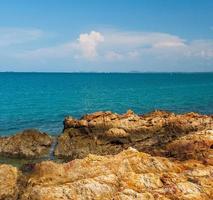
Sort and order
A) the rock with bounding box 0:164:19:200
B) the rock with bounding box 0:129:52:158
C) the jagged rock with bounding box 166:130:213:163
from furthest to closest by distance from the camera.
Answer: the rock with bounding box 0:129:52:158
the jagged rock with bounding box 166:130:213:163
the rock with bounding box 0:164:19:200

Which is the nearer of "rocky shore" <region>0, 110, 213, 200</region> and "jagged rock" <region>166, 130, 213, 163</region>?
"rocky shore" <region>0, 110, 213, 200</region>

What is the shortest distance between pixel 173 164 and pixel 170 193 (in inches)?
112

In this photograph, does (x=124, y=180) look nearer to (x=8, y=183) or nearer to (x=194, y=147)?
(x=194, y=147)

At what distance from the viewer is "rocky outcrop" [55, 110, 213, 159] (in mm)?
43406

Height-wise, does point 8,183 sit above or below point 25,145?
above

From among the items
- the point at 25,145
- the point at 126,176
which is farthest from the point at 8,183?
the point at 25,145

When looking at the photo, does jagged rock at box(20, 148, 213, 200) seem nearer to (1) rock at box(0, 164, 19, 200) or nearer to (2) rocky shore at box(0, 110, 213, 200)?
(2) rocky shore at box(0, 110, 213, 200)

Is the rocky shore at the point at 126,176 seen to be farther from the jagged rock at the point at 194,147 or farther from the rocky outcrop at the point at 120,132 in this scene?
the rocky outcrop at the point at 120,132

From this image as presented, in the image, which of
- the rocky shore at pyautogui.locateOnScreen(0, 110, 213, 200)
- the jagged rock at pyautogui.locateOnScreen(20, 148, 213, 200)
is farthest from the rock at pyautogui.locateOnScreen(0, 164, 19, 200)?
the jagged rock at pyautogui.locateOnScreen(20, 148, 213, 200)

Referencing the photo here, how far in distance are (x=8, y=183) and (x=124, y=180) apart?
8.45 meters

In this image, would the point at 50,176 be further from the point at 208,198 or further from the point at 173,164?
the point at 208,198

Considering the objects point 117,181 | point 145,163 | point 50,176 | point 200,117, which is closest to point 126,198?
point 117,181

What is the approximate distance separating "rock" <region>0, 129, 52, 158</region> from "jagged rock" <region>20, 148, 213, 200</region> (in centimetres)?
2329

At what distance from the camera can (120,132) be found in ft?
146
